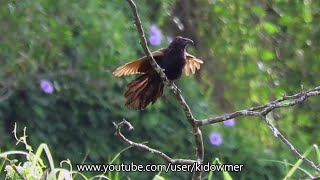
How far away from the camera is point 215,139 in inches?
207

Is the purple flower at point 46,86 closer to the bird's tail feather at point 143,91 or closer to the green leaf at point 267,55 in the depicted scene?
the bird's tail feather at point 143,91

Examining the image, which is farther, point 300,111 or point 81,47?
point 300,111

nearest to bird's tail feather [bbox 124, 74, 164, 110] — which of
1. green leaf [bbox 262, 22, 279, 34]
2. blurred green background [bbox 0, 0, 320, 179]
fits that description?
blurred green background [bbox 0, 0, 320, 179]

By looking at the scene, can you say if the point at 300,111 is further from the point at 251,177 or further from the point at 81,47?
the point at 81,47

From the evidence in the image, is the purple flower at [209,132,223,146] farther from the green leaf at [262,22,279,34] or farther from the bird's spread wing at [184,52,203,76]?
the bird's spread wing at [184,52,203,76]

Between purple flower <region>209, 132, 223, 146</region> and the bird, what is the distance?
137 centimetres

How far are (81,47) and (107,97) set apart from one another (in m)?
0.32

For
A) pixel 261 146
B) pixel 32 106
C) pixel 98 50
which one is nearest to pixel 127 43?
pixel 98 50

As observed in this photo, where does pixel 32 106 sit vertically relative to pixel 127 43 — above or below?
below

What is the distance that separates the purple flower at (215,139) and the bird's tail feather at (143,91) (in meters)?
1.82

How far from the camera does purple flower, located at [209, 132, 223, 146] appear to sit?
17.2 ft

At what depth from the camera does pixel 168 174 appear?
496cm

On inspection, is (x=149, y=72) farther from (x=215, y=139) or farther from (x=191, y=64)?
(x=215, y=139)

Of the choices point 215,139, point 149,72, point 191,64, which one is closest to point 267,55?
point 215,139
